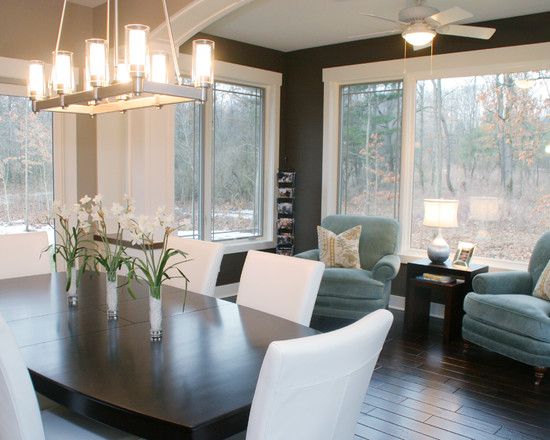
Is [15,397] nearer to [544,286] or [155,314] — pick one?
[155,314]

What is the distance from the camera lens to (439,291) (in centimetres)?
465

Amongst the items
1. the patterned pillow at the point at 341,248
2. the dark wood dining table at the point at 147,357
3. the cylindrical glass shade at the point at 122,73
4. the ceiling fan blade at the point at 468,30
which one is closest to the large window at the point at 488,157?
the patterned pillow at the point at 341,248

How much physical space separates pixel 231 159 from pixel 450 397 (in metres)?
3.53

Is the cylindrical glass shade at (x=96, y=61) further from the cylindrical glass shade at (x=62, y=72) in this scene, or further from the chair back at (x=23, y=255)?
the chair back at (x=23, y=255)

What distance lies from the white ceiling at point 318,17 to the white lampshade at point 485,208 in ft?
5.15

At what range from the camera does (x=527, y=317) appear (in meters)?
3.73

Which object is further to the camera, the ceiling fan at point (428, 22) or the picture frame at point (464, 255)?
the picture frame at point (464, 255)

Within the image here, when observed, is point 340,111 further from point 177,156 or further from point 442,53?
point 177,156

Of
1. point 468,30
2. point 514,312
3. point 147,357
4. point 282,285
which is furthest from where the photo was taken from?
point 468,30

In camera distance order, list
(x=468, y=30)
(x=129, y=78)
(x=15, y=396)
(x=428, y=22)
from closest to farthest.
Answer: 1. (x=15, y=396)
2. (x=129, y=78)
3. (x=428, y=22)
4. (x=468, y=30)

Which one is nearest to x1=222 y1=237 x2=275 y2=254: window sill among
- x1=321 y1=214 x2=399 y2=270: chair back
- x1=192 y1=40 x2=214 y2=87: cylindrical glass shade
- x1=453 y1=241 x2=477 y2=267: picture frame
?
x1=321 y1=214 x2=399 y2=270: chair back

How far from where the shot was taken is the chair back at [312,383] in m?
1.29

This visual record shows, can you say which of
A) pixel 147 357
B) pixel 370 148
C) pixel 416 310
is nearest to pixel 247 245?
pixel 370 148

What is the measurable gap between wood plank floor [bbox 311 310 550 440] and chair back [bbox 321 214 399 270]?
996 millimetres
